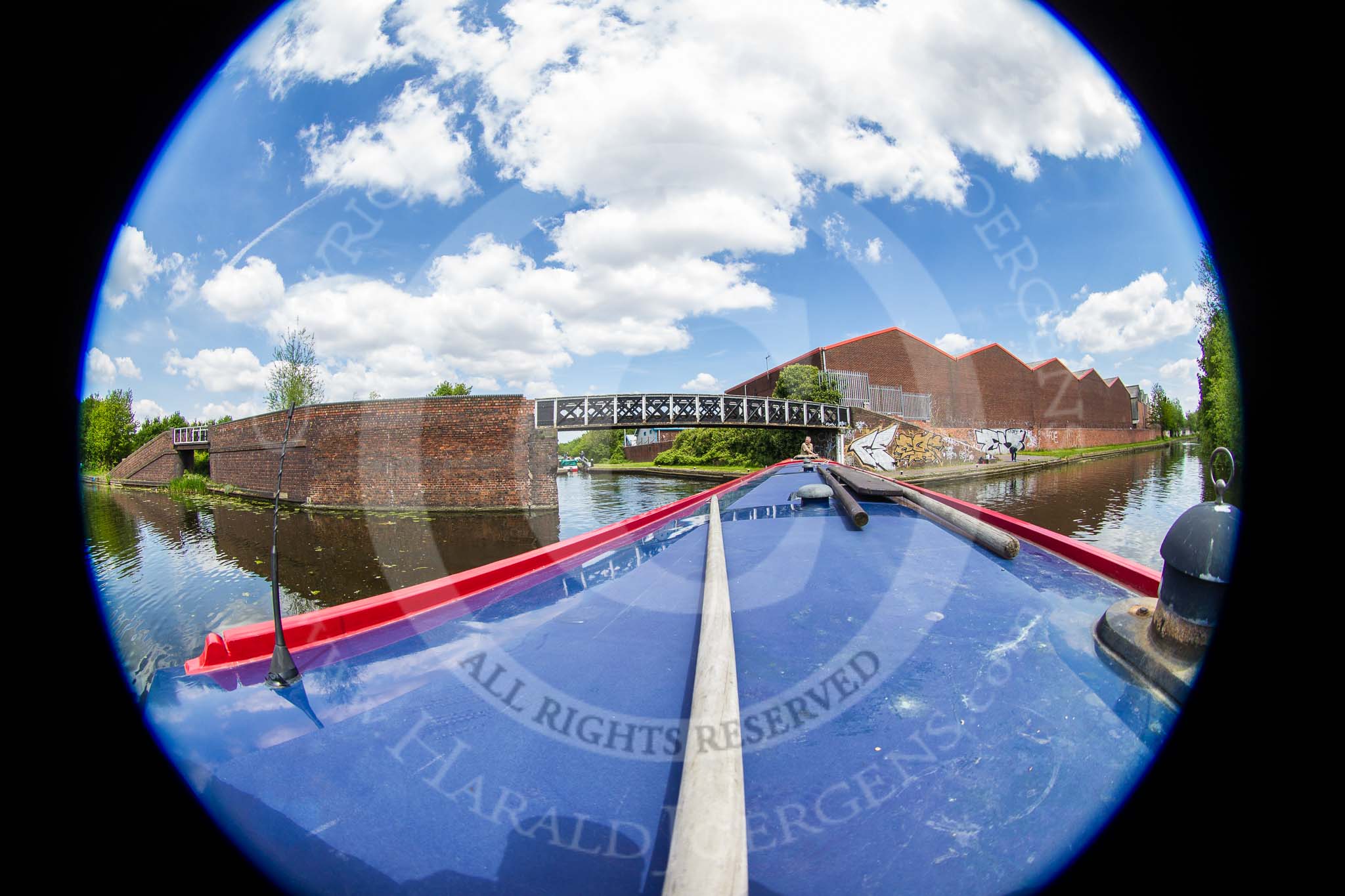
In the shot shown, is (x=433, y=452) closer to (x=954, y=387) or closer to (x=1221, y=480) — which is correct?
(x=1221, y=480)

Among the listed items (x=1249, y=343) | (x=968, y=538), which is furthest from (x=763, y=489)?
(x=1249, y=343)

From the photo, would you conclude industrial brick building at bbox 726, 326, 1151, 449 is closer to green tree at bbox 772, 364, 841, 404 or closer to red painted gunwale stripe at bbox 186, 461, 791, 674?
green tree at bbox 772, 364, 841, 404

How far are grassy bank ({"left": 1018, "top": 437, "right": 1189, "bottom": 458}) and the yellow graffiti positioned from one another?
39.1 feet

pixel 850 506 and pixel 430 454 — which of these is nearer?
pixel 850 506

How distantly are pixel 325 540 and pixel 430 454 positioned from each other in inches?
214

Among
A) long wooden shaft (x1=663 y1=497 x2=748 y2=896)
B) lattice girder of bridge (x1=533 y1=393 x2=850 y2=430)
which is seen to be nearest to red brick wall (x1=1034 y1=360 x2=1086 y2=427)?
lattice girder of bridge (x1=533 y1=393 x2=850 y2=430)

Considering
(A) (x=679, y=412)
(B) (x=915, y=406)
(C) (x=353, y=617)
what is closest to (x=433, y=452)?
(A) (x=679, y=412)

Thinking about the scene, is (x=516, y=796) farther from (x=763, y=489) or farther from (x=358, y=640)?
(x=763, y=489)

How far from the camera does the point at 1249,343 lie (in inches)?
68.3

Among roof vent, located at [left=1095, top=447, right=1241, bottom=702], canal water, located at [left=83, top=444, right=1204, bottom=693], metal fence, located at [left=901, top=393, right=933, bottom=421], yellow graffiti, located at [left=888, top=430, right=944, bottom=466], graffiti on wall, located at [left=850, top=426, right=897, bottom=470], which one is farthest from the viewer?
metal fence, located at [left=901, top=393, right=933, bottom=421]

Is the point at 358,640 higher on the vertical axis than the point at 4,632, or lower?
lower

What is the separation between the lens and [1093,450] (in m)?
39.8

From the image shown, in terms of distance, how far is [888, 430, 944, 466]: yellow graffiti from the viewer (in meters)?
24.8

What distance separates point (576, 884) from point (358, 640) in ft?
6.05
